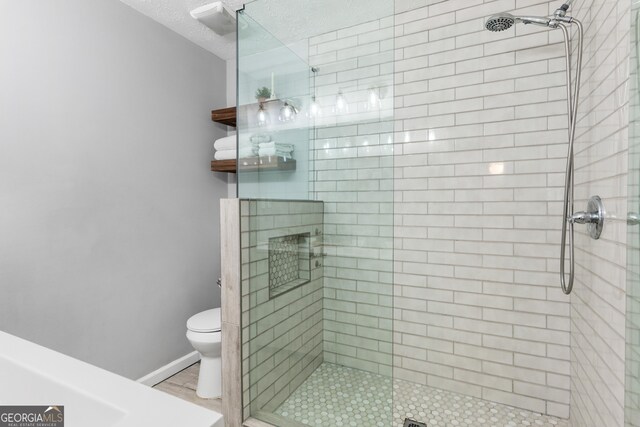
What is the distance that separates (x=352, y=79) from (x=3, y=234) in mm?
1872

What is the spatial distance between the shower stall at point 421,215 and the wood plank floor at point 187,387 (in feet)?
1.66

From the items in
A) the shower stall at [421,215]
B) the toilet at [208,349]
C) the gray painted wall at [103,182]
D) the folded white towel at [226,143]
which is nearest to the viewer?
A: the shower stall at [421,215]

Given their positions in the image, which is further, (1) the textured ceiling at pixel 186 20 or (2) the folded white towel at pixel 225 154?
(2) the folded white towel at pixel 225 154

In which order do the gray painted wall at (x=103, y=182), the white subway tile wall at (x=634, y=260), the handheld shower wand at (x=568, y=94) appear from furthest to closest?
the gray painted wall at (x=103, y=182)
the handheld shower wand at (x=568, y=94)
the white subway tile wall at (x=634, y=260)

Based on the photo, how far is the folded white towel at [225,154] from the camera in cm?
277

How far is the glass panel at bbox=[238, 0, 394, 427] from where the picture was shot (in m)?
1.65

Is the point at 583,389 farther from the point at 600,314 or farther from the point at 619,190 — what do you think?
the point at 619,190

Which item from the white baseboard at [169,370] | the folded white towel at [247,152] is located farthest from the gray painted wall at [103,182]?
the folded white towel at [247,152]

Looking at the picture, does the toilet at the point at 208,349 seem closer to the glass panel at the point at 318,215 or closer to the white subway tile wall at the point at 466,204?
the glass panel at the point at 318,215

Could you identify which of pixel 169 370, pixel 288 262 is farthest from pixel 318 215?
pixel 169 370

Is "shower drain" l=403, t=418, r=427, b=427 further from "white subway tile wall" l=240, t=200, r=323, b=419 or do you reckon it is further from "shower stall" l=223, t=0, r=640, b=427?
"white subway tile wall" l=240, t=200, r=323, b=419

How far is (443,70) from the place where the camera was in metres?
2.17

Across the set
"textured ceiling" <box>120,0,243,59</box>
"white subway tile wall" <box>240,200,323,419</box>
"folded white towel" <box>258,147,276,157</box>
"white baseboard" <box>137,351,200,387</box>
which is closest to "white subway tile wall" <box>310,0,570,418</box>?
"white subway tile wall" <box>240,200,323,419</box>

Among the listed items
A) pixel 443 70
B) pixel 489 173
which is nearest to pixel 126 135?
pixel 443 70
